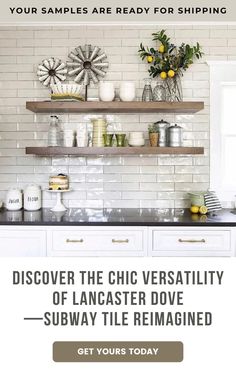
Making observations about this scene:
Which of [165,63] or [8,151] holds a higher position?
[165,63]

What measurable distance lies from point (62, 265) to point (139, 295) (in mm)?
244

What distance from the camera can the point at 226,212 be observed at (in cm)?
357

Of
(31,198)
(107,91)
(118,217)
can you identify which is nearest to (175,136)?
(107,91)

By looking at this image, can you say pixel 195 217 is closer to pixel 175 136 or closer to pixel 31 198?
pixel 175 136

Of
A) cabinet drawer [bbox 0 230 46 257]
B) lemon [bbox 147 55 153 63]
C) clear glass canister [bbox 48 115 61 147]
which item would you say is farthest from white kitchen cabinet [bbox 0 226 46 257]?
lemon [bbox 147 55 153 63]

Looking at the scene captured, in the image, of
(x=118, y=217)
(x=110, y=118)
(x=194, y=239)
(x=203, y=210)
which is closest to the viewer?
(x=194, y=239)

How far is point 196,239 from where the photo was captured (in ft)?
10.2

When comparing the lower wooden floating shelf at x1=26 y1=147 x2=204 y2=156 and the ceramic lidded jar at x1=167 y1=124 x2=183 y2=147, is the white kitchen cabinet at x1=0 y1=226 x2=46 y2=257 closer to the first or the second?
the lower wooden floating shelf at x1=26 y1=147 x2=204 y2=156

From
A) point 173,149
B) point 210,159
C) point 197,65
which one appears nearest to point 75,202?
point 173,149

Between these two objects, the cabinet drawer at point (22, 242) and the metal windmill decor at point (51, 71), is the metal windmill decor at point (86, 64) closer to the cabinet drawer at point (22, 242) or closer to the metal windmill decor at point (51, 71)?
the metal windmill decor at point (51, 71)

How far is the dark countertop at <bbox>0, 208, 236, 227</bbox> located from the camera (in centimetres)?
310

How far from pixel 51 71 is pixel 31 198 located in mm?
1014

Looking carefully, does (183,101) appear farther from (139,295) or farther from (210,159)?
(139,295)

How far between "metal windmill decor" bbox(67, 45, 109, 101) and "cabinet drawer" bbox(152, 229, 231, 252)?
1327mm
